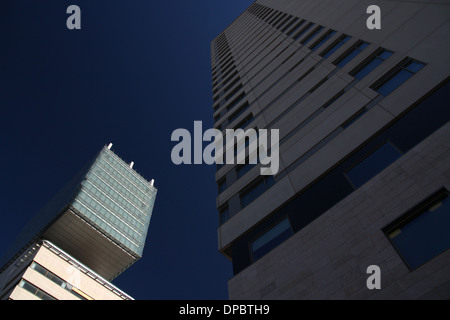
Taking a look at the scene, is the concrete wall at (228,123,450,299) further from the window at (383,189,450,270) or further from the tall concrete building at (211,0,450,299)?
the window at (383,189,450,270)

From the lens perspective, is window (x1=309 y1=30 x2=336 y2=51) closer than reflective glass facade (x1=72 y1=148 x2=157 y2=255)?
Yes

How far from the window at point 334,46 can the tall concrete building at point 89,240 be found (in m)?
59.7

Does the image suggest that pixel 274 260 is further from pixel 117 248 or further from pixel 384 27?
pixel 117 248

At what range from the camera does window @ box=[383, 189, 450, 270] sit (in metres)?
9.69

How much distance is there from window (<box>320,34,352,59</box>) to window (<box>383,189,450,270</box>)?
17865 millimetres

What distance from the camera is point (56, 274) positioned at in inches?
2484

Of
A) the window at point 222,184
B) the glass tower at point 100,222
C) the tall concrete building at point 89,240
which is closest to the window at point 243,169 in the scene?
the window at point 222,184

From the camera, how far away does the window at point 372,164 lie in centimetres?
1349

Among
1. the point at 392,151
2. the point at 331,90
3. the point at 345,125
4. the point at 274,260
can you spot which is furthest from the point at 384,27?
the point at 274,260

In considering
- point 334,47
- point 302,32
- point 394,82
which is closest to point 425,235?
point 394,82

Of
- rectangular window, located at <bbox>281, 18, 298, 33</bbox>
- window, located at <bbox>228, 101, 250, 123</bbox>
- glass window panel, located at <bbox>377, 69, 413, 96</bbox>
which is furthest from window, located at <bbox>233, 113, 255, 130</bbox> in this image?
rectangular window, located at <bbox>281, 18, 298, 33</bbox>

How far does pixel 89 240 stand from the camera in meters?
85.6

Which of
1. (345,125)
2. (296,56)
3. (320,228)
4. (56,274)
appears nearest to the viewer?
(320,228)
